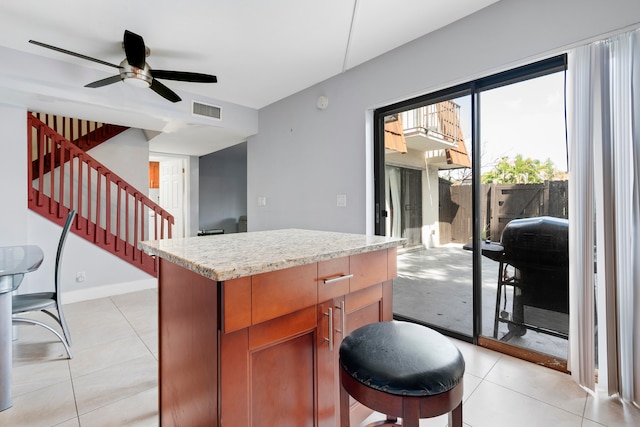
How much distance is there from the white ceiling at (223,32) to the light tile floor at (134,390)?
Answer: 231 cm

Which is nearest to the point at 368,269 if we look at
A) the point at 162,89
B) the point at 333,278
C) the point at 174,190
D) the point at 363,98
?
the point at 333,278

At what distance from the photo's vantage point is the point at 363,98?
9.72 ft

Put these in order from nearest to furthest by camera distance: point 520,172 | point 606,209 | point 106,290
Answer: point 606,209 < point 520,172 < point 106,290

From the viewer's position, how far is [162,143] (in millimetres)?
4883

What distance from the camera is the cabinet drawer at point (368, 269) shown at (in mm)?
1288

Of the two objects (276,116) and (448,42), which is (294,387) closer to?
(448,42)

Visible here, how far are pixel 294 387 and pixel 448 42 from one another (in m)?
2.63

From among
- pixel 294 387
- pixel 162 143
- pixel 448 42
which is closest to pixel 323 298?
pixel 294 387

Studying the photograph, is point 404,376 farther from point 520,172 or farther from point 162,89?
point 162,89

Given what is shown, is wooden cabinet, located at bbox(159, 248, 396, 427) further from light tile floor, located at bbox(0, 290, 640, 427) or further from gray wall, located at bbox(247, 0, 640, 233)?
gray wall, located at bbox(247, 0, 640, 233)

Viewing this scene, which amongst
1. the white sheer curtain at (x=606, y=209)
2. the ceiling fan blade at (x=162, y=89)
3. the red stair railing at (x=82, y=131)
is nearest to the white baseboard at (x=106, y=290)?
the red stair railing at (x=82, y=131)

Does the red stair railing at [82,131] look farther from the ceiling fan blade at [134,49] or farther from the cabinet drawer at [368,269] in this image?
the cabinet drawer at [368,269]

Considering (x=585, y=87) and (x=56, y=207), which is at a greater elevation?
(x=585, y=87)

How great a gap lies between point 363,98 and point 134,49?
1978mm
